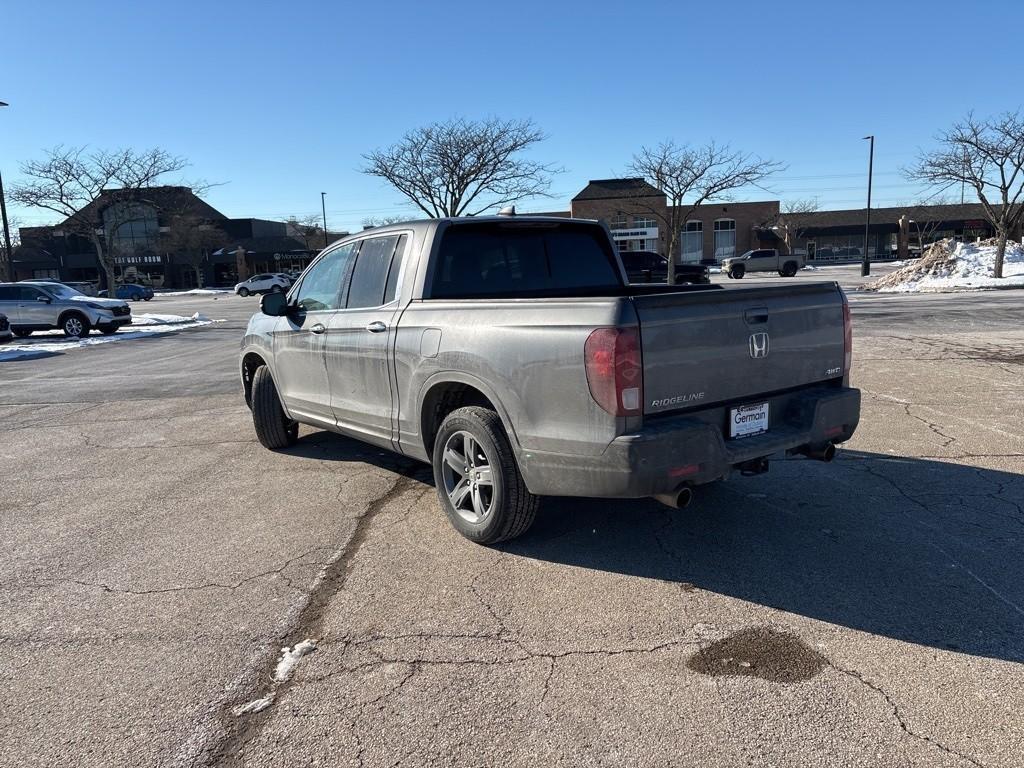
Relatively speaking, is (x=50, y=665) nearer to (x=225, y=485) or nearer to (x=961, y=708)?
(x=225, y=485)

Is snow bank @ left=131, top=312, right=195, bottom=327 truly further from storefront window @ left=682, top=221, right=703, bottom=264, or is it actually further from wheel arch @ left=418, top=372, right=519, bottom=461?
storefront window @ left=682, top=221, right=703, bottom=264

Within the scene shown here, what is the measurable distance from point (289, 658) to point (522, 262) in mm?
2956

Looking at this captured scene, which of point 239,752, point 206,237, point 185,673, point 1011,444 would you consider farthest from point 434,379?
point 206,237

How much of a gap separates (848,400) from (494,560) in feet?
7.38

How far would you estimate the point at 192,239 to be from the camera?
6931 centimetres

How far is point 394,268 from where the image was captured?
15.7ft

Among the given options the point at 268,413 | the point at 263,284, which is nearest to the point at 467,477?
the point at 268,413

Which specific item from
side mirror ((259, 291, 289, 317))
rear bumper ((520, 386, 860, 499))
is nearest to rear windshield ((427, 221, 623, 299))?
rear bumper ((520, 386, 860, 499))

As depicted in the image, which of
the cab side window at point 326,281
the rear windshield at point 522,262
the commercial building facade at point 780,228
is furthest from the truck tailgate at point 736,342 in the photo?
the commercial building facade at point 780,228

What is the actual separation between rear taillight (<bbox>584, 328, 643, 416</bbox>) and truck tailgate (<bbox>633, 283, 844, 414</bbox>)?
0.17 feet

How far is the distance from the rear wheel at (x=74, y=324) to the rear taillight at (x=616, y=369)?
71.7ft

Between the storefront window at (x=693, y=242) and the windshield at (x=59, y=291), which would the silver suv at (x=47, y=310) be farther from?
the storefront window at (x=693, y=242)

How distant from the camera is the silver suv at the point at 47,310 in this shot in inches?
815

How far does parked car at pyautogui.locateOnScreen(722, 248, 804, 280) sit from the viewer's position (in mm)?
Answer: 44656
